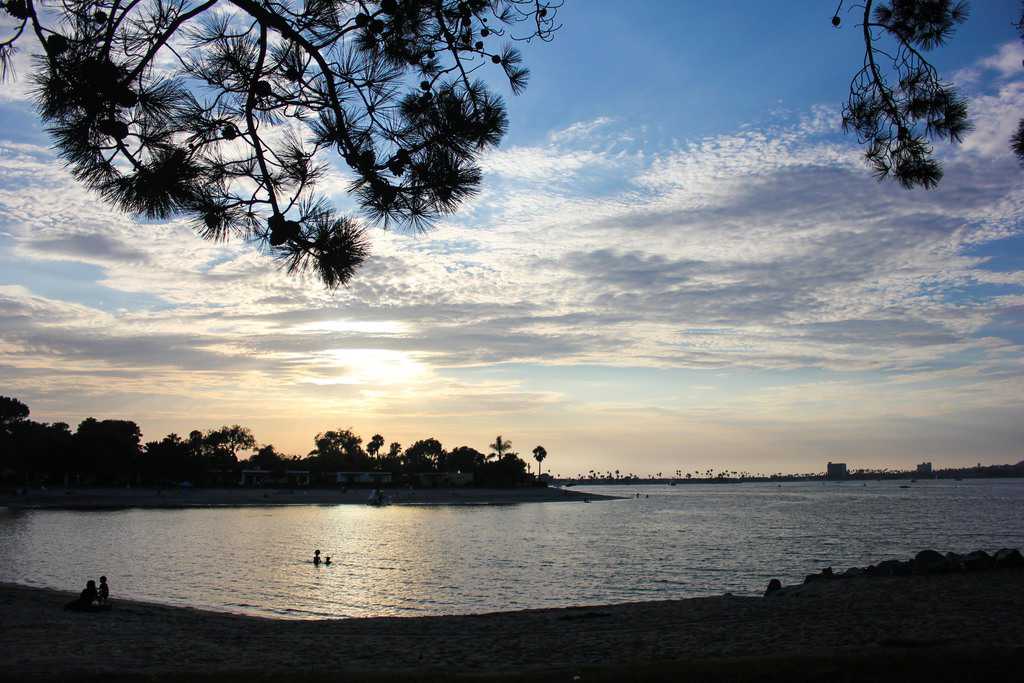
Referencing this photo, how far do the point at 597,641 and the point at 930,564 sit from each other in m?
13.2

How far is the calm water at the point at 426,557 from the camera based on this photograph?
1083 inches

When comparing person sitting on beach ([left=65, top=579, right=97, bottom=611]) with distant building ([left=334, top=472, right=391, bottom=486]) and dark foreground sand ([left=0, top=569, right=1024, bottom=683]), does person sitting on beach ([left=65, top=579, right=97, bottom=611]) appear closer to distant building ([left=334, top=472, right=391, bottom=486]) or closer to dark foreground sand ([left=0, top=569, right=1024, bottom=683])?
dark foreground sand ([left=0, top=569, right=1024, bottom=683])

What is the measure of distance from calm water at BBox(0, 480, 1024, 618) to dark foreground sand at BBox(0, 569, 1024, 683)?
25.0ft

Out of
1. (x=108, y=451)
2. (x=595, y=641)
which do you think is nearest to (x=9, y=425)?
(x=108, y=451)

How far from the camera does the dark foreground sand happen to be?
8.11m

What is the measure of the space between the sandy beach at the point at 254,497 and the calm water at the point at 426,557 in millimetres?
15375

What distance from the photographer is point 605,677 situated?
7957 millimetres

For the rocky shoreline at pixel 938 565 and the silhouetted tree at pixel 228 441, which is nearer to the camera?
the rocky shoreline at pixel 938 565

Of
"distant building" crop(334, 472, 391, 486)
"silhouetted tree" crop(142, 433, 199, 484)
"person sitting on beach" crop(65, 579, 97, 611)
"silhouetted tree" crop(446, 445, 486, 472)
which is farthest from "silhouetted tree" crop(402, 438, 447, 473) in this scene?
Answer: "person sitting on beach" crop(65, 579, 97, 611)

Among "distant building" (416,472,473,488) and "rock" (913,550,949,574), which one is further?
"distant building" (416,472,473,488)

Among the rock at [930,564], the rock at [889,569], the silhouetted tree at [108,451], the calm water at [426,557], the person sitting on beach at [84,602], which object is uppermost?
the silhouetted tree at [108,451]

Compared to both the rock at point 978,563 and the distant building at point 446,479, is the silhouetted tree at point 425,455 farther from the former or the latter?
the rock at point 978,563

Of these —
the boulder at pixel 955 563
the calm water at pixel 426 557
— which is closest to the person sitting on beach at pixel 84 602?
the calm water at pixel 426 557

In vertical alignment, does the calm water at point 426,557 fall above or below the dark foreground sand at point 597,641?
below
